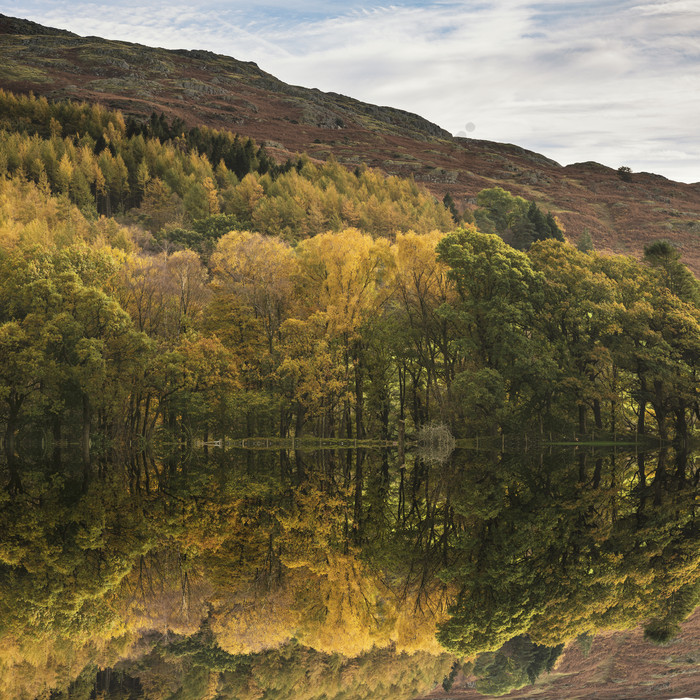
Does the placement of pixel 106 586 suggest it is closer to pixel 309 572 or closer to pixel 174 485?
pixel 309 572

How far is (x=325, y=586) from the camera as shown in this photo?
13.6 m

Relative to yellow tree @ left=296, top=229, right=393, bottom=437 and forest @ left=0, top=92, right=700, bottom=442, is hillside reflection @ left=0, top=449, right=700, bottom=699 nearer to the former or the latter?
forest @ left=0, top=92, right=700, bottom=442

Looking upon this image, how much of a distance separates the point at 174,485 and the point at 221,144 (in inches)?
5112

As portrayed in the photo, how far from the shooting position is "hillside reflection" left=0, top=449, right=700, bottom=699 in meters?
10.2

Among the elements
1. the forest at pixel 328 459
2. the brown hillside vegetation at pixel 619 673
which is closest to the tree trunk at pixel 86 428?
the forest at pixel 328 459

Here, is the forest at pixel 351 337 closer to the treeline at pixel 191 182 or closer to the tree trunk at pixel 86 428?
the tree trunk at pixel 86 428

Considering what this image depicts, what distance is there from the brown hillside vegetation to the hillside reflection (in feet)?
0.77

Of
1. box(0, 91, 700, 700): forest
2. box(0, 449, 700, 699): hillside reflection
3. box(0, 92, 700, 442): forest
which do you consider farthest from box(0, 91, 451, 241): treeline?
box(0, 449, 700, 699): hillside reflection

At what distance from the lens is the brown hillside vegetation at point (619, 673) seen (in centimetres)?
983

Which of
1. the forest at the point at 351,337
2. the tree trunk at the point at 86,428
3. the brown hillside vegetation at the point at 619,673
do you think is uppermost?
the forest at the point at 351,337

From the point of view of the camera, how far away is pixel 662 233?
134875 millimetres

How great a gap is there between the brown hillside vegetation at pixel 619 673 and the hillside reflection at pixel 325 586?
0.23 metres

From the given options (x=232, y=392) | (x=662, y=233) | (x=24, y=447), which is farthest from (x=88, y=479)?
(x=662, y=233)

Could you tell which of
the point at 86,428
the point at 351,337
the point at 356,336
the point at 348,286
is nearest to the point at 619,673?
the point at 86,428
